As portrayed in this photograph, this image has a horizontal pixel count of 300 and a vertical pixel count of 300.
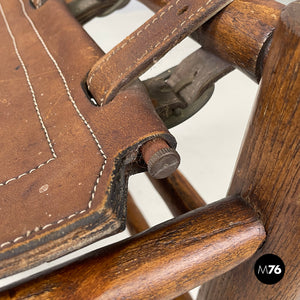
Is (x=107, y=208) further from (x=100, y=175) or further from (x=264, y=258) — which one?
(x=264, y=258)

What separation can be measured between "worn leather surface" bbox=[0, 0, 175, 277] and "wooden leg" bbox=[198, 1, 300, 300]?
107mm

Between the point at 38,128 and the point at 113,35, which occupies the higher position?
the point at 38,128

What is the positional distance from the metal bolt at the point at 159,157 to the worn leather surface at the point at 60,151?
0.03 feet

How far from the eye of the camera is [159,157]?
0.49 m

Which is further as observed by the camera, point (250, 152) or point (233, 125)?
point (233, 125)

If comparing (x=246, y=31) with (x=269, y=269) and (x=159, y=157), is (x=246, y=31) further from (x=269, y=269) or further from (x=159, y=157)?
(x=269, y=269)

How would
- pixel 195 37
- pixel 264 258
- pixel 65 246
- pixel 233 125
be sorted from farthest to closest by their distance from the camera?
1. pixel 233 125
2. pixel 195 37
3. pixel 264 258
4. pixel 65 246

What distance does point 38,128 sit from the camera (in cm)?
57

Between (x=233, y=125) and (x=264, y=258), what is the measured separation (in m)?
1.27

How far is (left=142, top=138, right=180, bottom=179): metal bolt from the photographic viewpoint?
1.61 ft

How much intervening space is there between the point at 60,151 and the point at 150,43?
0.19 metres

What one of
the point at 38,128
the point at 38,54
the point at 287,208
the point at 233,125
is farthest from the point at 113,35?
the point at 287,208

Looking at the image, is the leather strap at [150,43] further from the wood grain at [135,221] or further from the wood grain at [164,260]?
the wood grain at [135,221]

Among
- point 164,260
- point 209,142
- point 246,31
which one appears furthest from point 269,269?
point 209,142
